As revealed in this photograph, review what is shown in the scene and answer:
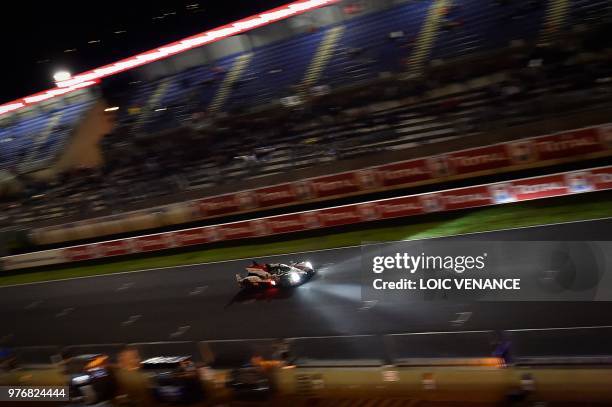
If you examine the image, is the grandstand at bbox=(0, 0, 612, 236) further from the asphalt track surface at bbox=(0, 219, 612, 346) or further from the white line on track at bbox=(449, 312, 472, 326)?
the white line on track at bbox=(449, 312, 472, 326)

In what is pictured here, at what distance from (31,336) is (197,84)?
20.0 metres

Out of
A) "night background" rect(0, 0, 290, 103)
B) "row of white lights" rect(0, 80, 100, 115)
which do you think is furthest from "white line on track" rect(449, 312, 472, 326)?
"row of white lights" rect(0, 80, 100, 115)

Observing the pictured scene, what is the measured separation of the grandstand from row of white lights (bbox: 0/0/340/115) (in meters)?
1.33

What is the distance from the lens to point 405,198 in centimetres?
2042

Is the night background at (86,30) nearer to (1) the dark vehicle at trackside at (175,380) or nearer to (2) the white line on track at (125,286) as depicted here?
(2) the white line on track at (125,286)

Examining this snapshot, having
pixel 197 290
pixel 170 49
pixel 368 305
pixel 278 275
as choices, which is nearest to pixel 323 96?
pixel 170 49

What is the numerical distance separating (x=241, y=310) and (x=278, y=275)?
1.43 meters

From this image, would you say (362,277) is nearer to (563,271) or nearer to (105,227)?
(563,271)

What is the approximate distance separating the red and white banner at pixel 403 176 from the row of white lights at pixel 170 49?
12463 millimetres

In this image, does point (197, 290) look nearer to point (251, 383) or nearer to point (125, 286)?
point (125, 286)

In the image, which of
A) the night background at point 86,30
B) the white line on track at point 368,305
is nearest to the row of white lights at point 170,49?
the night background at point 86,30

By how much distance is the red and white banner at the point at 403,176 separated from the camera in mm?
18891

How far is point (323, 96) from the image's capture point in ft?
95.3

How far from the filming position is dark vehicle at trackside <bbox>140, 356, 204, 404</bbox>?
1179cm
